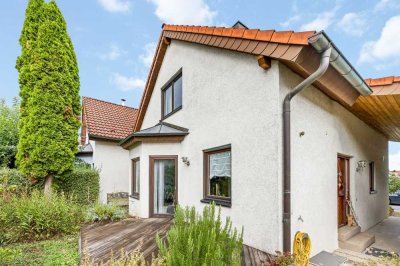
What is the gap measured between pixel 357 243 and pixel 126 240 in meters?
5.49

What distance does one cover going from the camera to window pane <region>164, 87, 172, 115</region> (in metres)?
10.1

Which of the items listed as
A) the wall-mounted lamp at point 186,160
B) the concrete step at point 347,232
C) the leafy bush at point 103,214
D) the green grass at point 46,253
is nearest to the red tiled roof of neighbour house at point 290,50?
the concrete step at point 347,232

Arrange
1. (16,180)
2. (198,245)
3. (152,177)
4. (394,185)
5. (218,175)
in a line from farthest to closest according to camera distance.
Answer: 1. (394,185)
2. (16,180)
3. (152,177)
4. (218,175)
5. (198,245)

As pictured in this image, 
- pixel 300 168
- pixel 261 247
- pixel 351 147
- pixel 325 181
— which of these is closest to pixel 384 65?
pixel 351 147

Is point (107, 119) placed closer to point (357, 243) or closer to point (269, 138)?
point (269, 138)

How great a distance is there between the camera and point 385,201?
10.3 metres

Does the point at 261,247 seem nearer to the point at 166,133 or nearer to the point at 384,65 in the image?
the point at 166,133

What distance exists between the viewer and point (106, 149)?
43.6ft

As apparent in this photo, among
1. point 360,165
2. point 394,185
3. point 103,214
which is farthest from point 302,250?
point 394,185

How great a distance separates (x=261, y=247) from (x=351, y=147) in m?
4.37

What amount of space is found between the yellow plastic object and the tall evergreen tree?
9.34 meters

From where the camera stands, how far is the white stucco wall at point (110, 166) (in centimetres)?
1291

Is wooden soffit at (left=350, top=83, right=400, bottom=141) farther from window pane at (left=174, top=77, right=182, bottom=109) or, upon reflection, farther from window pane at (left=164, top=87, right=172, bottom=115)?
window pane at (left=164, top=87, right=172, bottom=115)

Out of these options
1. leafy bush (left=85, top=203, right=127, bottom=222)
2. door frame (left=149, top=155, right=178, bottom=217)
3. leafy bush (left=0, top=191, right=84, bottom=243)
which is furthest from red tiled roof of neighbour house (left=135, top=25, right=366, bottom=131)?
leafy bush (left=0, top=191, right=84, bottom=243)
